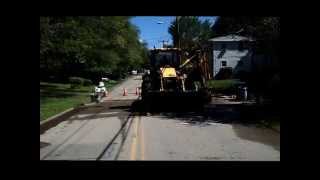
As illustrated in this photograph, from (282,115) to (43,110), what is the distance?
2455cm

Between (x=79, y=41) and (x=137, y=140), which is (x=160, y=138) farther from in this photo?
(x=79, y=41)

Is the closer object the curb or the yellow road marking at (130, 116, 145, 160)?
the yellow road marking at (130, 116, 145, 160)

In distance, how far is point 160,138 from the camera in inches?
769

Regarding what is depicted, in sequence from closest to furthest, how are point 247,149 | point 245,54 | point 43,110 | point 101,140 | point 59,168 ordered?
1. point 59,168
2. point 247,149
3. point 101,140
4. point 43,110
5. point 245,54

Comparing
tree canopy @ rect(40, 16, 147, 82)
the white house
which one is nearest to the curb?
tree canopy @ rect(40, 16, 147, 82)

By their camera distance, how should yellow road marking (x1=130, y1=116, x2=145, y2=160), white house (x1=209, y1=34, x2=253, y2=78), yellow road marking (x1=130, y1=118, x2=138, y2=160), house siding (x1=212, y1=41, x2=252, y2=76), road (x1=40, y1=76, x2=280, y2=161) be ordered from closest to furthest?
yellow road marking (x1=130, y1=118, x2=138, y2=160) → yellow road marking (x1=130, y1=116, x2=145, y2=160) → road (x1=40, y1=76, x2=280, y2=161) → white house (x1=209, y1=34, x2=253, y2=78) → house siding (x1=212, y1=41, x2=252, y2=76)

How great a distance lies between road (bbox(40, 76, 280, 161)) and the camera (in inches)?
610

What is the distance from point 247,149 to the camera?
55.2ft

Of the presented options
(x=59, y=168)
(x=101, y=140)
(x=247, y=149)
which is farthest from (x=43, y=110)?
(x=59, y=168)

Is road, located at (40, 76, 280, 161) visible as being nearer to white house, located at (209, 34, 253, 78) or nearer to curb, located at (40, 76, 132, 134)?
curb, located at (40, 76, 132, 134)

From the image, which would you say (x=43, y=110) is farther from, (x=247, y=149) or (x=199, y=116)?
(x=247, y=149)

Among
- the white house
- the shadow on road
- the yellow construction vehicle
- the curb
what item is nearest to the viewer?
the shadow on road

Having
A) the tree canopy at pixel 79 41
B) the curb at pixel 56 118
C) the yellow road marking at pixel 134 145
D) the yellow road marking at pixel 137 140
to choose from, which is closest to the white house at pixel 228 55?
the tree canopy at pixel 79 41

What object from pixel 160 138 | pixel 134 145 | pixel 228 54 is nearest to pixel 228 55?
pixel 228 54
